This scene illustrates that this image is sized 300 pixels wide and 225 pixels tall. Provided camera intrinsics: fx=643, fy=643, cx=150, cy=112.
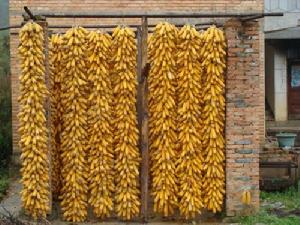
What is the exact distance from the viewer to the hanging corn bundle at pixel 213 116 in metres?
10.1

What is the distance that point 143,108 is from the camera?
33.7ft

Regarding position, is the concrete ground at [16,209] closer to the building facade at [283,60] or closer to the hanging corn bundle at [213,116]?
the hanging corn bundle at [213,116]

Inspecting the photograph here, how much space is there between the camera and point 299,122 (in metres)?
23.6

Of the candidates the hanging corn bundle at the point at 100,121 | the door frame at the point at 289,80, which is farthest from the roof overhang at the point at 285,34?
the hanging corn bundle at the point at 100,121

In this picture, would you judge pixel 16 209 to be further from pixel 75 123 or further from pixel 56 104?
pixel 75 123

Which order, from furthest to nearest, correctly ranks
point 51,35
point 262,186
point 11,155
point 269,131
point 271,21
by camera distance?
point 271,21 < point 269,131 < point 11,155 < point 262,186 < point 51,35

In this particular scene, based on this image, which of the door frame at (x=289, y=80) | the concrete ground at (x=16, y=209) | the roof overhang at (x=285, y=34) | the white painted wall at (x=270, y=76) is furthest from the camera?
A: the door frame at (x=289, y=80)

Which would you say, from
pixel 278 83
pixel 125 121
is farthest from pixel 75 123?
pixel 278 83

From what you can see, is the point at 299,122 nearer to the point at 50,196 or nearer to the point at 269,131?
the point at 269,131

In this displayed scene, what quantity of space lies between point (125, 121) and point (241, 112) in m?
1.87

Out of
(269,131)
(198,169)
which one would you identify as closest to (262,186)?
(198,169)

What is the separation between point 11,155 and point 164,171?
6889 mm

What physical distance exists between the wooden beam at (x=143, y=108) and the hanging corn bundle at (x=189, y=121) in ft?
1.73

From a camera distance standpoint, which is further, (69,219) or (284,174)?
(284,174)
